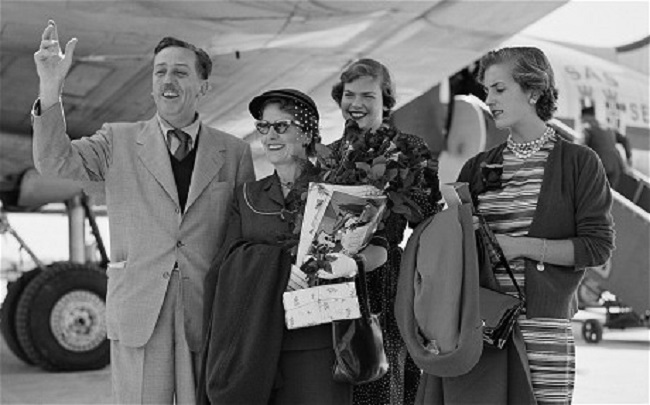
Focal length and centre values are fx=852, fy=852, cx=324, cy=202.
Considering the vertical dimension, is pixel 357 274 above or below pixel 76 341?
above

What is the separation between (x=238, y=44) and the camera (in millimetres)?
6047

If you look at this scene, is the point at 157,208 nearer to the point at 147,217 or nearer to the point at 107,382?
the point at 147,217

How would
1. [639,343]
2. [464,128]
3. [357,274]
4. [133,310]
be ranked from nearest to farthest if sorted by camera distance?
1. [357,274]
2. [133,310]
3. [464,128]
4. [639,343]

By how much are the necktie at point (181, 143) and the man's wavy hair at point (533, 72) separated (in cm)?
101

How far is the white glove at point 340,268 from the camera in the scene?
220cm

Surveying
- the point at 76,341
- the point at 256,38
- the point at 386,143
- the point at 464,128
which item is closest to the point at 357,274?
the point at 386,143

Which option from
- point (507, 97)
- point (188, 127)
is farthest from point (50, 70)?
point (507, 97)

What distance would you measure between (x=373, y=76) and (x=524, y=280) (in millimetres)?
957

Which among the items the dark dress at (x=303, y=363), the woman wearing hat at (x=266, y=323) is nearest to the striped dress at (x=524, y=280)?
the woman wearing hat at (x=266, y=323)

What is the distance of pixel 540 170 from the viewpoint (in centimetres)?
238

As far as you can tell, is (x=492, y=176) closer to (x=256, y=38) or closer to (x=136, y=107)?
(x=256, y=38)

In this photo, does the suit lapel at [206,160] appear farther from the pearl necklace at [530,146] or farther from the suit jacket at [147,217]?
the pearl necklace at [530,146]

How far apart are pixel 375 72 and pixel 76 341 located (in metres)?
4.40

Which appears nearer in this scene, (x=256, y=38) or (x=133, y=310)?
(x=133, y=310)
